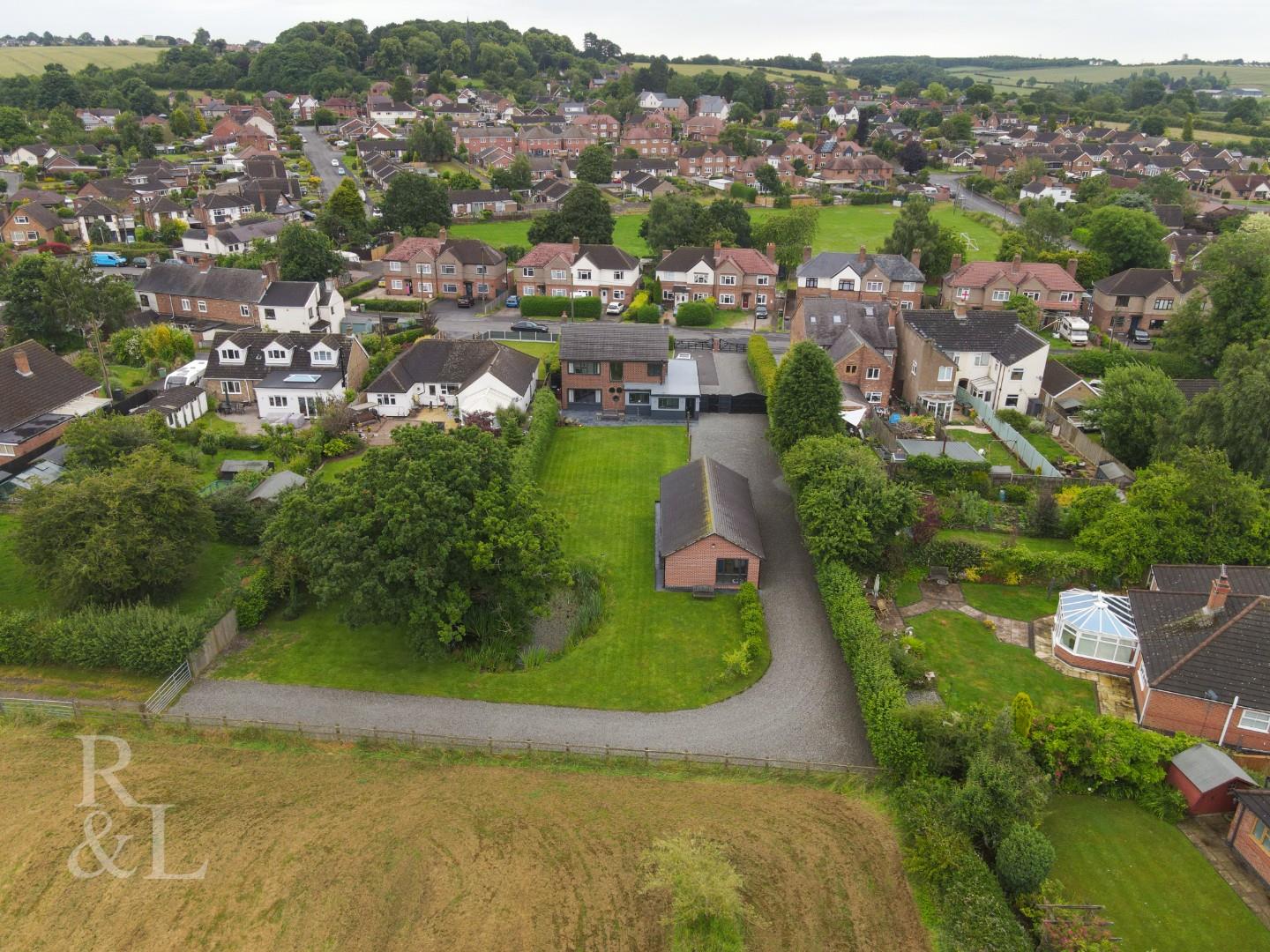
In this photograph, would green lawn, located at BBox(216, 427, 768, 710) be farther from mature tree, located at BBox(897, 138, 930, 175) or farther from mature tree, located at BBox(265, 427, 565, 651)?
mature tree, located at BBox(897, 138, 930, 175)

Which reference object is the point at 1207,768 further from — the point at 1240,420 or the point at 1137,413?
the point at 1137,413

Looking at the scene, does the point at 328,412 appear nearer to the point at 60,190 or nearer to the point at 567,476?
the point at 567,476

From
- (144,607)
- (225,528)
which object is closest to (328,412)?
(225,528)

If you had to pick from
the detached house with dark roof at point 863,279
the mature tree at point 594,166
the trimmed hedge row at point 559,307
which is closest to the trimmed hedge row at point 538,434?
the trimmed hedge row at point 559,307

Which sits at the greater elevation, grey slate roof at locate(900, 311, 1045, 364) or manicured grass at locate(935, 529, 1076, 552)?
grey slate roof at locate(900, 311, 1045, 364)

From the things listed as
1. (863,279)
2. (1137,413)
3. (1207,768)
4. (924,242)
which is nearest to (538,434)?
(1137,413)

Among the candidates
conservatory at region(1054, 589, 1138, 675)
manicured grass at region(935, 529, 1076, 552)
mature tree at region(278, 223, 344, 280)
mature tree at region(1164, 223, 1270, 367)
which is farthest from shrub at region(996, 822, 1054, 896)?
mature tree at region(278, 223, 344, 280)
